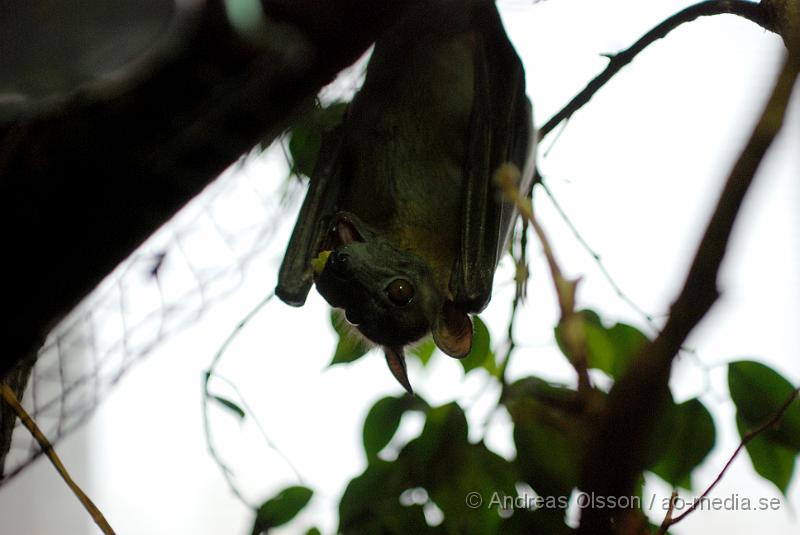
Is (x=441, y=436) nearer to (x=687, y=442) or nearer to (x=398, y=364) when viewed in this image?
(x=398, y=364)

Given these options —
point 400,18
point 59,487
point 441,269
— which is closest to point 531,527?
point 441,269

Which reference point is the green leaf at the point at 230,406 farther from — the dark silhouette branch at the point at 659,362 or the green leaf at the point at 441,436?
the dark silhouette branch at the point at 659,362

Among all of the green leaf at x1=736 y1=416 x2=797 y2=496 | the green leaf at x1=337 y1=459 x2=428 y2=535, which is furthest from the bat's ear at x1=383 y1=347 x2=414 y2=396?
the green leaf at x1=736 y1=416 x2=797 y2=496

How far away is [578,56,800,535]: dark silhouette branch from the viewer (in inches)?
11.2

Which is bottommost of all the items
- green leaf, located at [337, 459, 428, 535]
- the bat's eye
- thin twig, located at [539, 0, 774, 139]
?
green leaf, located at [337, 459, 428, 535]

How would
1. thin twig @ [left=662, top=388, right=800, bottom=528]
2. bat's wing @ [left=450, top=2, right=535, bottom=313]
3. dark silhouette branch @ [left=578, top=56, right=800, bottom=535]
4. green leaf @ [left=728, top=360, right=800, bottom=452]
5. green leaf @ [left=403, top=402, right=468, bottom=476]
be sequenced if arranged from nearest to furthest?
dark silhouette branch @ [left=578, top=56, right=800, bottom=535], thin twig @ [left=662, top=388, right=800, bottom=528], green leaf @ [left=728, top=360, right=800, bottom=452], green leaf @ [left=403, top=402, right=468, bottom=476], bat's wing @ [left=450, top=2, right=535, bottom=313]

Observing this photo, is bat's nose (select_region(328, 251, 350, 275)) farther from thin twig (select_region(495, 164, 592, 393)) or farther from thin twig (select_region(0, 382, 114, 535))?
thin twig (select_region(495, 164, 592, 393))

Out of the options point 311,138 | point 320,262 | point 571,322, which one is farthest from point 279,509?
point 571,322

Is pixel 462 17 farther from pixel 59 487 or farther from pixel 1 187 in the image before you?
pixel 59 487

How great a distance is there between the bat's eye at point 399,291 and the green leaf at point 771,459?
1.65 ft

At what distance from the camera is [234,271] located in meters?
1.21

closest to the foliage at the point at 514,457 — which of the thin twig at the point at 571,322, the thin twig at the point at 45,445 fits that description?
the thin twig at the point at 45,445

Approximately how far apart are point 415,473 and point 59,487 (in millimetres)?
2079

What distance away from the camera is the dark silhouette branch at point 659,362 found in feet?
0.93
